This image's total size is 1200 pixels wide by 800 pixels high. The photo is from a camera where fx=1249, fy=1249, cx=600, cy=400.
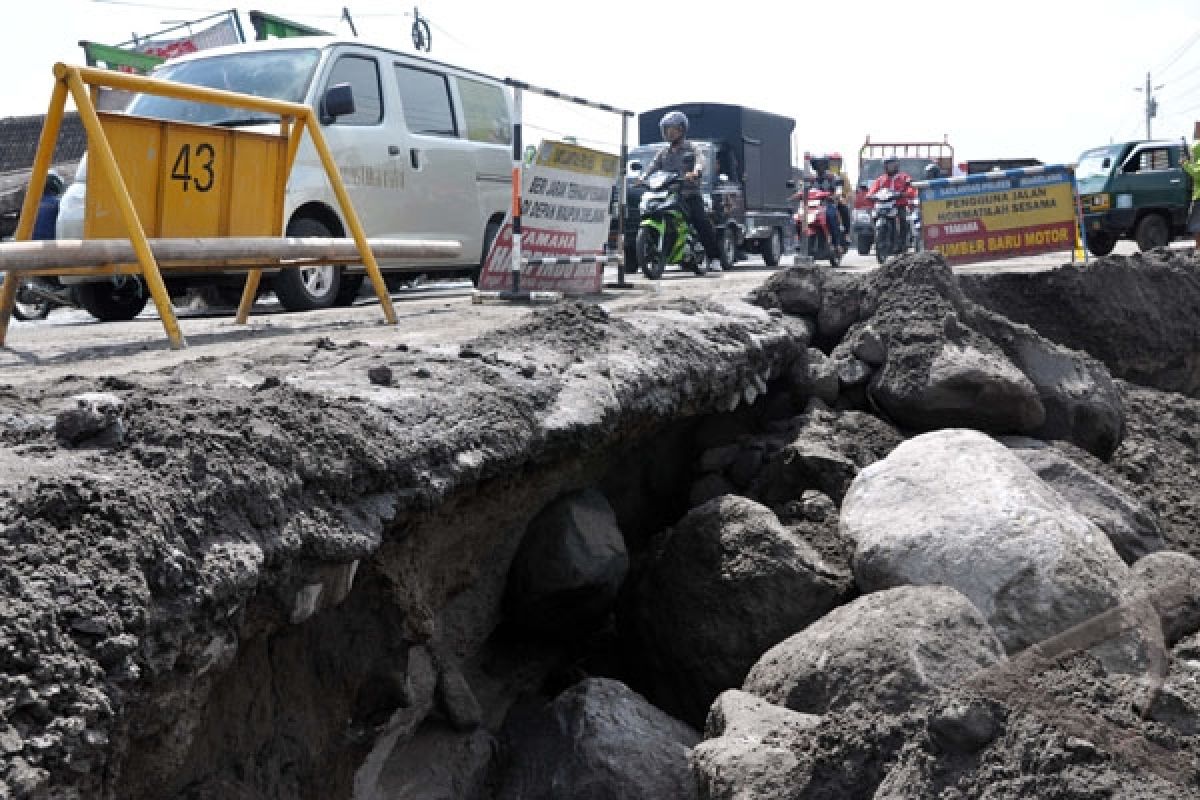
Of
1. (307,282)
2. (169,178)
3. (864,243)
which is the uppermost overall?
(864,243)

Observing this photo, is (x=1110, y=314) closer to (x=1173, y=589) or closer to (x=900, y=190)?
(x=1173, y=589)

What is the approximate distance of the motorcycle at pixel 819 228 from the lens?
17469 mm

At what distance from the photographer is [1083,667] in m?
2.62

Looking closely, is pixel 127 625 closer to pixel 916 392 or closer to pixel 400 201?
pixel 916 392

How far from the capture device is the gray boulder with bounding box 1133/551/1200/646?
141 inches

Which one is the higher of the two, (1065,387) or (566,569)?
(1065,387)

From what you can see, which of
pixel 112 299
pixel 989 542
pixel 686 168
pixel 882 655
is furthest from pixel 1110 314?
pixel 112 299

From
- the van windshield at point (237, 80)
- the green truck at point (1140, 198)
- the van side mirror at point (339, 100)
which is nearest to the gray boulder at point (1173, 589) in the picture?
the van side mirror at point (339, 100)

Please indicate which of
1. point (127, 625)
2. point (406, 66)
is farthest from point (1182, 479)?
point (406, 66)

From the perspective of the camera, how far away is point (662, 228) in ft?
39.5

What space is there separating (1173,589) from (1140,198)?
15.2m

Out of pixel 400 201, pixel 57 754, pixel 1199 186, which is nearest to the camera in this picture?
pixel 57 754

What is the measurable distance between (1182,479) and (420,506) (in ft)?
13.6

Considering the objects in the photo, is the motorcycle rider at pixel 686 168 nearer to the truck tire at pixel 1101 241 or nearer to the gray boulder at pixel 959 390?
the gray boulder at pixel 959 390
